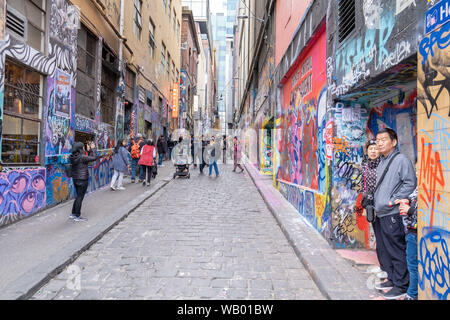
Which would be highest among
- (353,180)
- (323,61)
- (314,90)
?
(323,61)

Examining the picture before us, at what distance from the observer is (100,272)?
13.1ft

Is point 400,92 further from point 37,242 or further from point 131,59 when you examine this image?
point 131,59

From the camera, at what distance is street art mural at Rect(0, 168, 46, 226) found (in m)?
5.53

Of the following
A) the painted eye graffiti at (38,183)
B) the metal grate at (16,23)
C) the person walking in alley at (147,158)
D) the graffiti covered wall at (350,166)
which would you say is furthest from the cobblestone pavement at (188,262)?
the metal grate at (16,23)

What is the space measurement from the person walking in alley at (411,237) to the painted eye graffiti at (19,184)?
20.3 ft

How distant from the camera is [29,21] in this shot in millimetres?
6438

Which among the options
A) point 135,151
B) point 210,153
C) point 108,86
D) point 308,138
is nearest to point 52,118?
point 108,86

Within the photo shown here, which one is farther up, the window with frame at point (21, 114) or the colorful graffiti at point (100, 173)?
the window with frame at point (21, 114)

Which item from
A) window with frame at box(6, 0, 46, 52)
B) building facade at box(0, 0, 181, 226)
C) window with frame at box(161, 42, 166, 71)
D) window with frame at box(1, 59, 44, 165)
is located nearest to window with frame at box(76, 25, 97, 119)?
building facade at box(0, 0, 181, 226)

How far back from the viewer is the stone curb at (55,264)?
3.26 meters

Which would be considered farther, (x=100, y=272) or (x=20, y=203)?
(x=20, y=203)

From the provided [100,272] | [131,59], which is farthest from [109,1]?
[100,272]

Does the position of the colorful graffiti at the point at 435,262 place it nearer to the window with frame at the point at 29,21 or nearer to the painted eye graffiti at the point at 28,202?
the painted eye graffiti at the point at 28,202

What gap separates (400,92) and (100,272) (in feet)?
15.2
